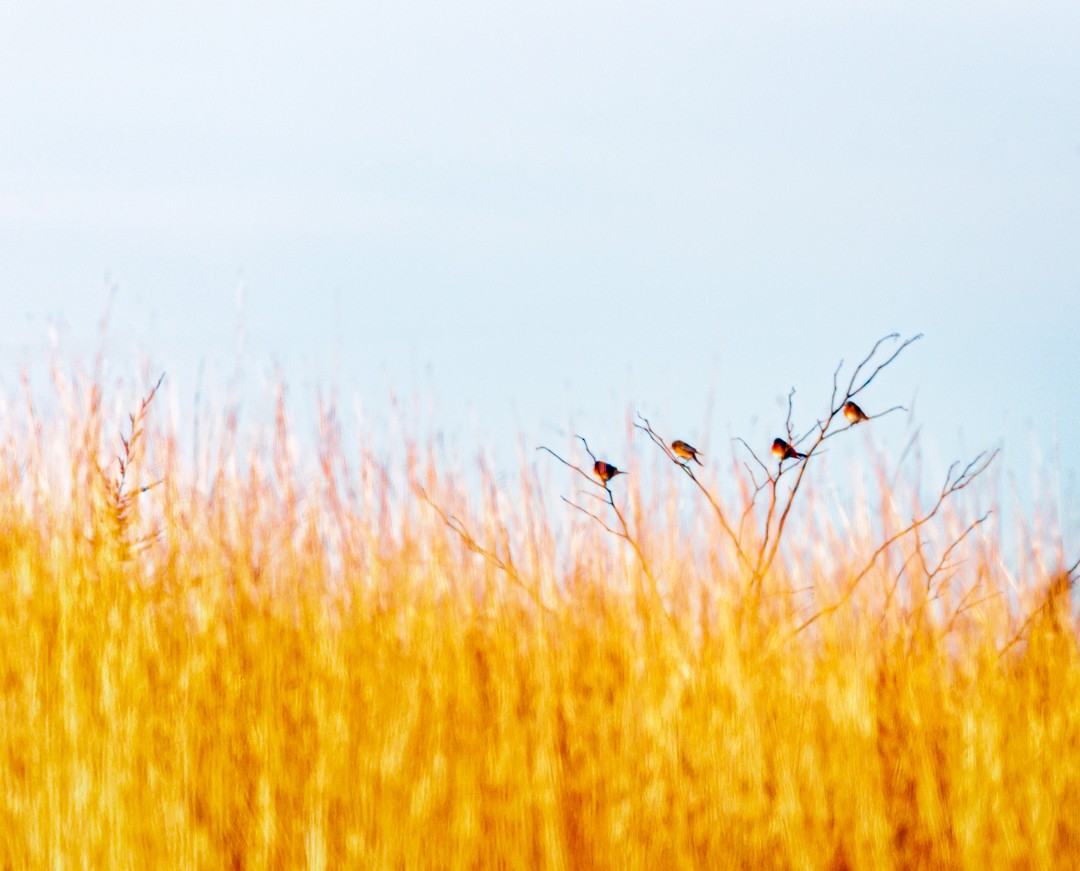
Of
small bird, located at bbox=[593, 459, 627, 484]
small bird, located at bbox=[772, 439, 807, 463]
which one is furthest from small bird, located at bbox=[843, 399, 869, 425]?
small bird, located at bbox=[593, 459, 627, 484]

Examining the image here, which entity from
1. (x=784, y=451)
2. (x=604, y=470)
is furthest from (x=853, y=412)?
(x=604, y=470)

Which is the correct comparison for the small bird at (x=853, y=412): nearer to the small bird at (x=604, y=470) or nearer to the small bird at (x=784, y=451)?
the small bird at (x=784, y=451)

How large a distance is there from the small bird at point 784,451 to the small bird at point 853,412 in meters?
0.13

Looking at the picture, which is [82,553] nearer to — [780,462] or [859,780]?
[780,462]

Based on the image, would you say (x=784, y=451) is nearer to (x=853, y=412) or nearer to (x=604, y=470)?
(x=853, y=412)

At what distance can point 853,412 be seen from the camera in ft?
9.48

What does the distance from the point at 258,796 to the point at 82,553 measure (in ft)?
3.54

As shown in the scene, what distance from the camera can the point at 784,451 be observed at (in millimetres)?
2912

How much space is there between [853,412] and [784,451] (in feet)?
0.58

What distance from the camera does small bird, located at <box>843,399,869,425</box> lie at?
2.89 meters

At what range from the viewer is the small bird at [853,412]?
2889mm

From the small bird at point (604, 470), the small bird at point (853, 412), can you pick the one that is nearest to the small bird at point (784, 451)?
the small bird at point (853, 412)

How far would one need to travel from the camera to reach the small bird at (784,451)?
2898 mm

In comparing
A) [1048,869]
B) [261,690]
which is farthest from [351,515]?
[1048,869]
